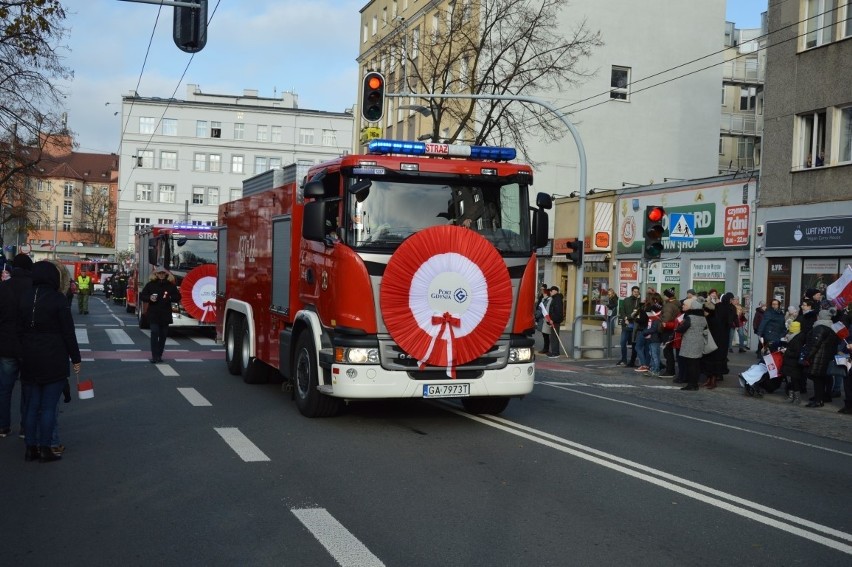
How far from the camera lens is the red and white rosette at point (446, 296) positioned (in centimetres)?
980

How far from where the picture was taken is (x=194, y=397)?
12.9 m

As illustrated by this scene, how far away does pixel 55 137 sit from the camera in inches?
1189

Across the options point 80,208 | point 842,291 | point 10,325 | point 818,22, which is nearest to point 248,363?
point 10,325

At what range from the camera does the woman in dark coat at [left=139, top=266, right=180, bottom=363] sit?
1766cm

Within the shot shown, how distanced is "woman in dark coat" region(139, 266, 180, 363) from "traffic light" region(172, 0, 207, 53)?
20.8ft

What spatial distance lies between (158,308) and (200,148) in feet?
264

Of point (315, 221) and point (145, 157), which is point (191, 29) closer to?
point (315, 221)

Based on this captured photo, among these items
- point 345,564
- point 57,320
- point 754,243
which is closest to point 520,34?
point 754,243

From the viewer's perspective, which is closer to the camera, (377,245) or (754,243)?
(377,245)

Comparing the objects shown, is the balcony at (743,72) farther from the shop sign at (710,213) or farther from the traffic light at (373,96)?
the traffic light at (373,96)

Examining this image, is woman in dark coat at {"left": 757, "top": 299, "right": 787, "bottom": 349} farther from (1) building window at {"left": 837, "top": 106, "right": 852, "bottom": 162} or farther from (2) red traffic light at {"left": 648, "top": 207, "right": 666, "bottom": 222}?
(1) building window at {"left": 837, "top": 106, "right": 852, "bottom": 162}

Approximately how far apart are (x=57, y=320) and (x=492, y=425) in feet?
16.1

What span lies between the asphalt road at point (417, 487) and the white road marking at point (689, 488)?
27 mm

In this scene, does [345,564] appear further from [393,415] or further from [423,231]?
[393,415]
